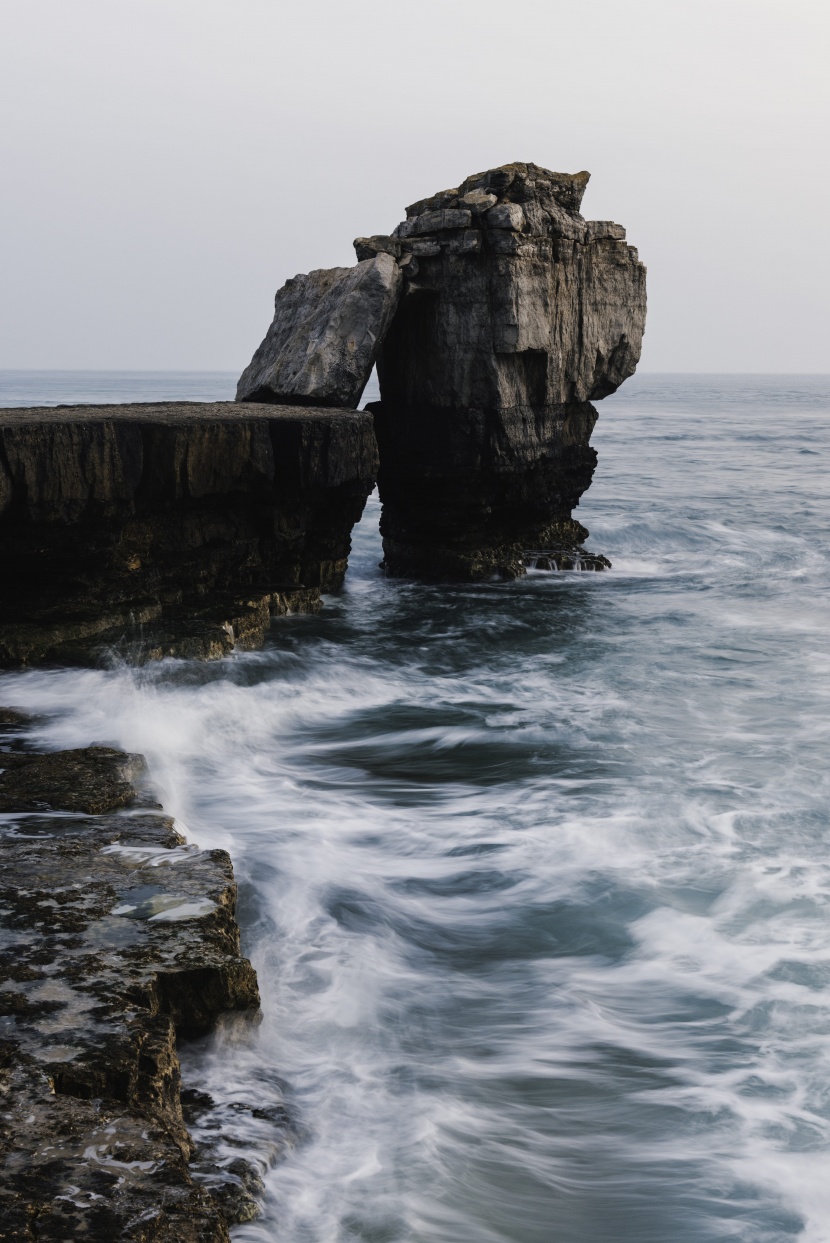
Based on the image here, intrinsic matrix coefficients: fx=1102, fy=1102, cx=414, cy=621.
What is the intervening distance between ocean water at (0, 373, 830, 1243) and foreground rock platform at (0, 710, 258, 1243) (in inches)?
14.1

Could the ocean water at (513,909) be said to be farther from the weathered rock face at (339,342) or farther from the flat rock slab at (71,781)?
the weathered rock face at (339,342)

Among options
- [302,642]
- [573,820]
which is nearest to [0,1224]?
[573,820]

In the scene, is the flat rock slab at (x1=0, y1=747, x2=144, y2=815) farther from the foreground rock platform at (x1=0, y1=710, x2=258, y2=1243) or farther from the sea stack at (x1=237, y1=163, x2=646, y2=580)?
the sea stack at (x1=237, y1=163, x2=646, y2=580)

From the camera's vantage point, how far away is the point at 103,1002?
3080 millimetres

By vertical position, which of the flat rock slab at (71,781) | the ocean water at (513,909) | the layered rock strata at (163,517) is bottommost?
the ocean water at (513,909)

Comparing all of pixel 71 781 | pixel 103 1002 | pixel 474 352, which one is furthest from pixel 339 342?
pixel 103 1002

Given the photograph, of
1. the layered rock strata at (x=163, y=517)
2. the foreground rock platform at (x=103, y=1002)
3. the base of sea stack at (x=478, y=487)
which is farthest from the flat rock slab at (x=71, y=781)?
the base of sea stack at (x=478, y=487)

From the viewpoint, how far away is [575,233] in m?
11.8

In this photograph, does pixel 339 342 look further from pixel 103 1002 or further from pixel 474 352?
pixel 103 1002

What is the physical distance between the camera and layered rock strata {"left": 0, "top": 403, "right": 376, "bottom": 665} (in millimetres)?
7703

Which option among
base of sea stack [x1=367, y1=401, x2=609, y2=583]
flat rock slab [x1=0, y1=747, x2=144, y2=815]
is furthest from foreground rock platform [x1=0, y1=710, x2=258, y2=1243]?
base of sea stack [x1=367, y1=401, x2=609, y2=583]

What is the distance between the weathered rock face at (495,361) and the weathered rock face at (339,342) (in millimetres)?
641

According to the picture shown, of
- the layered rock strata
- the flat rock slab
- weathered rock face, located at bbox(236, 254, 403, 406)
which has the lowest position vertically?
the flat rock slab

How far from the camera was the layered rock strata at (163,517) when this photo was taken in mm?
7703
